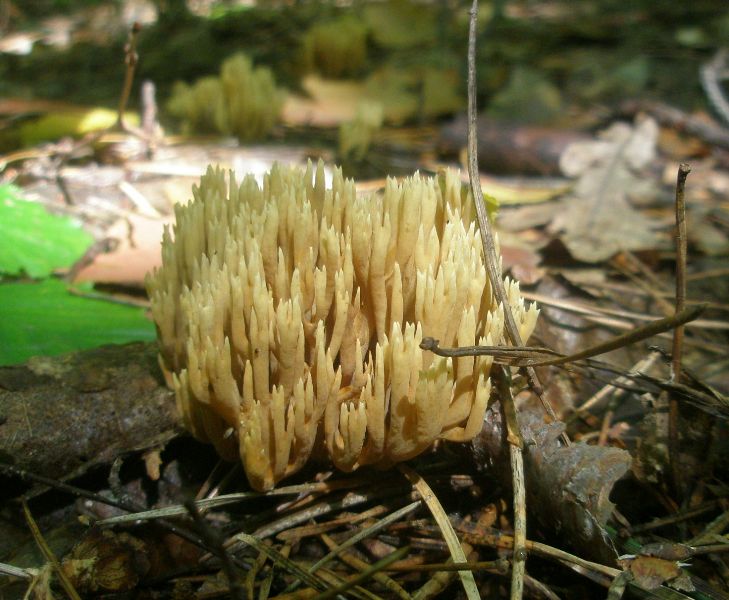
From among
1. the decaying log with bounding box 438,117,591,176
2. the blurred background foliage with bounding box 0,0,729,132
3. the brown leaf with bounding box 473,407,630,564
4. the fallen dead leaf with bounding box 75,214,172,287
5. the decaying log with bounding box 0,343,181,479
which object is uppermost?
the blurred background foliage with bounding box 0,0,729,132

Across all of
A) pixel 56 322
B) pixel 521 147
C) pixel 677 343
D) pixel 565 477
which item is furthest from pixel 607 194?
pixel 56 322

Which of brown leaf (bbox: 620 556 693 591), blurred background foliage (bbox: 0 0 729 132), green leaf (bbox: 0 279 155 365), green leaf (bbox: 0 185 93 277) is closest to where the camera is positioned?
brown leaf (bbox: 620 556 693 591)

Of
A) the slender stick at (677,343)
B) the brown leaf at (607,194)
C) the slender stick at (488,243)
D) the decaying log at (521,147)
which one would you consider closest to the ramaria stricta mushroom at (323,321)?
the slender stick at (488,243)

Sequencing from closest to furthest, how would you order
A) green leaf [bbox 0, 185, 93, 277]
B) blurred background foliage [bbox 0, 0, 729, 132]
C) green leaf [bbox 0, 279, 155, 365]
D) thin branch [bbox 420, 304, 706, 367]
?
thin branch [bbox 420, 304, 706, 367] → green leaf [bbox 0, 279, 155, 365] → green leaf [bbox 0, 185, 93, 277] → blurred background foliage [bbox 0, 0, 729, 132]

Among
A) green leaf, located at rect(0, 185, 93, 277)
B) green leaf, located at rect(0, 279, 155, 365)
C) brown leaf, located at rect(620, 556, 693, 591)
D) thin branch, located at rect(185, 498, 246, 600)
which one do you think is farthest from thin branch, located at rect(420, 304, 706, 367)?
green leaf, located at rect(0, 185, 93, 277)

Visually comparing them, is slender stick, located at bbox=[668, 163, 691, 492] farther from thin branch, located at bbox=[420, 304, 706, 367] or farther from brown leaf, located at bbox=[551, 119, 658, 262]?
brown leaf, located at bbox=[551, 119, 658, 262]

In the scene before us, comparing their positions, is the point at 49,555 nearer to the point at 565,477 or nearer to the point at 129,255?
the point at 565,477
